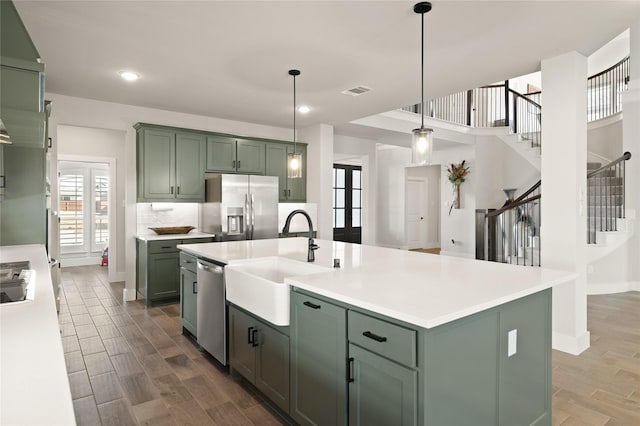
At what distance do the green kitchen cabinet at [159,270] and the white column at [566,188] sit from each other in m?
4.19

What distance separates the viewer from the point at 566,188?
332 cm

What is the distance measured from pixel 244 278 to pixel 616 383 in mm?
2753

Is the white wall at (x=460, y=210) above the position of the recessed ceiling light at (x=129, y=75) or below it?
below

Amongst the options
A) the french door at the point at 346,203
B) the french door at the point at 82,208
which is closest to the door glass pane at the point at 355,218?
the french door at the point at 346,203

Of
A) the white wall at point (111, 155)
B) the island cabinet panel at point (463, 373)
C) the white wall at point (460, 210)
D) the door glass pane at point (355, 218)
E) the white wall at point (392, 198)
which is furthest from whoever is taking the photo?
the white wall at point (392, 198)

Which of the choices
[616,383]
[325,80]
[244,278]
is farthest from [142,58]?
[616,383]

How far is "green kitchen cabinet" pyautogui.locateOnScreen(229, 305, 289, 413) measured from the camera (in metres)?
2.20

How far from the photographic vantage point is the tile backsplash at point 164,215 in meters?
5.38

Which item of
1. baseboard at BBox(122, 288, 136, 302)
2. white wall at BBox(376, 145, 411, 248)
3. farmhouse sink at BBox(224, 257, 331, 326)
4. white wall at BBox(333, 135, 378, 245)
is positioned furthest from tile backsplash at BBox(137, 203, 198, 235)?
white wall at BBox(376, 145, 411, 248)

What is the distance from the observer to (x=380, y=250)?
322 cm

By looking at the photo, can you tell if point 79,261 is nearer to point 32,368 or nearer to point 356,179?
point 356,179

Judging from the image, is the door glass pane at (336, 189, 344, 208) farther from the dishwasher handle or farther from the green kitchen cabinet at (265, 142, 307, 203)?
the dishwasher handle

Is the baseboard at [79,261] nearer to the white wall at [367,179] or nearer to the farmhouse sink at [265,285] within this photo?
the white wall at [367,179]

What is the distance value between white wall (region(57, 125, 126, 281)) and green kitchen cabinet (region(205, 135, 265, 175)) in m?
1.81
